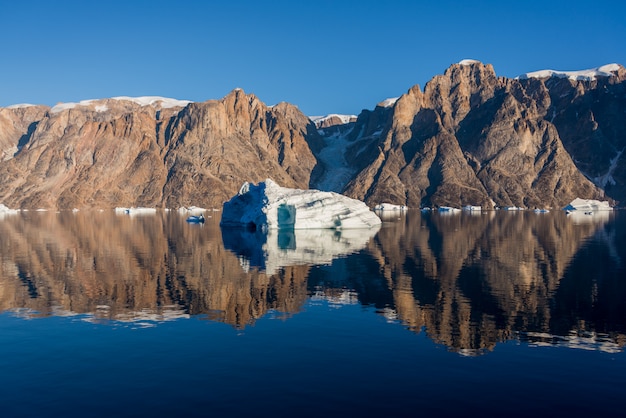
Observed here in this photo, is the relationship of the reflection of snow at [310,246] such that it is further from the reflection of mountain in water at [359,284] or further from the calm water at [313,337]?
the calm water at [313,337]

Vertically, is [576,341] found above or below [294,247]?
below

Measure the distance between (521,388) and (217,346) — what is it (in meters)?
15.1

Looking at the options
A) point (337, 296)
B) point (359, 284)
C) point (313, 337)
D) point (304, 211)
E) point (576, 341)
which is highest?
point (304, 211)

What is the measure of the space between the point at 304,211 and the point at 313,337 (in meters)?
82.6

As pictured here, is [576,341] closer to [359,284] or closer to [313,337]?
[313,337]

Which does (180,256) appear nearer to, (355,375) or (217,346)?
(217,346)

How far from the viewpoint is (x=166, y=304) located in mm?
40438

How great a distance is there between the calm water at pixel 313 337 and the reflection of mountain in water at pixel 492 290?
0.20 m

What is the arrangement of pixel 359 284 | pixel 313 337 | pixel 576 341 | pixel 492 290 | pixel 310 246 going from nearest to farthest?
pixel 576 341 < pixel 313 337 < pixel 492 290 < pixel 359 284 < pixel 310 246

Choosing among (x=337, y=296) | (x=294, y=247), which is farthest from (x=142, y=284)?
(x=294, y=247)

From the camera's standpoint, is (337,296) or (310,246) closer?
(337,296)

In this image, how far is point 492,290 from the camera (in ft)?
146

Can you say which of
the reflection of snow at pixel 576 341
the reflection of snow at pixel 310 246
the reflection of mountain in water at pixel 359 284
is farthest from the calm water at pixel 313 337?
the reflection of snow at pixel 310 246

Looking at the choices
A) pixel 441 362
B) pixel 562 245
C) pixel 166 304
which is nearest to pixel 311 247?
pixel 562 245
